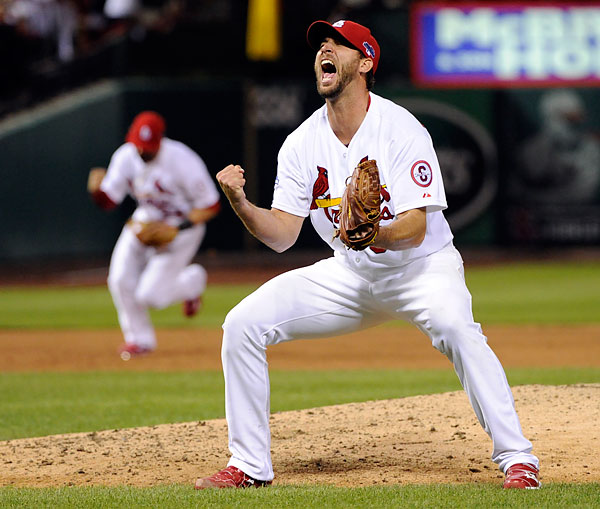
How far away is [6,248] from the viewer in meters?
17.2

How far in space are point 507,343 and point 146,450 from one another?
5643 mm

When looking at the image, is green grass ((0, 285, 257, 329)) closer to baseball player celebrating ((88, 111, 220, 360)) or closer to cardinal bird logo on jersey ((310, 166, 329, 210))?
baseball player celebrating ((88, 111, 220, 360))

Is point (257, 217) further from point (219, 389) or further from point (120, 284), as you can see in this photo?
point (120, 284)

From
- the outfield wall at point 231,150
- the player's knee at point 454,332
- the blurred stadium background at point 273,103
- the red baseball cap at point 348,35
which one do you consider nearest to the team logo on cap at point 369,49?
the red baseball cap at point 348,35

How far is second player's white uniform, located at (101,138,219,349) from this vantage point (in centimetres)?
938

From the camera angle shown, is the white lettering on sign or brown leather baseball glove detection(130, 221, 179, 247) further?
the white lettering on sign

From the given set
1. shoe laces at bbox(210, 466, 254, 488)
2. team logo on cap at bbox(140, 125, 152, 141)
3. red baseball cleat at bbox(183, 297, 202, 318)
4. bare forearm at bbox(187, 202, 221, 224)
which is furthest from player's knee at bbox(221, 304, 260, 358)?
red baseball cleat at bbox(183, 297, 202, 318)

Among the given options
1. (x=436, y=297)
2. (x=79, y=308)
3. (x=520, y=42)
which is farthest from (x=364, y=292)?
(x=520, y=42)

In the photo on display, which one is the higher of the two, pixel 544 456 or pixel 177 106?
pixel 177 106

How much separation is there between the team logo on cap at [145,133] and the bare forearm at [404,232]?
17.3 feet

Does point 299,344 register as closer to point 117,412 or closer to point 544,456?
point 117,412

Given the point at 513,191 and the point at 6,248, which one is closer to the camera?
the point at 6,248

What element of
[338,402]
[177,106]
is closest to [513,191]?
[177,106]

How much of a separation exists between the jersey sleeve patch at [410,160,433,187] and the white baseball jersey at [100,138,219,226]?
5324mm
